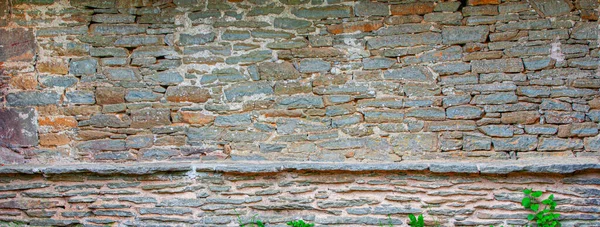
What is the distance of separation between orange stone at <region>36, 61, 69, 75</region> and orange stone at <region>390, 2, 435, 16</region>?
2.70 m

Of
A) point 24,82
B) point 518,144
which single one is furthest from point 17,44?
point 518,144

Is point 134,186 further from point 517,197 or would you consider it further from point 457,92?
point 517,197

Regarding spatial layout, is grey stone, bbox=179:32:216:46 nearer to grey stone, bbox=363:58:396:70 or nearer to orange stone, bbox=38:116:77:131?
orange stone, bbox=38:116:77:131

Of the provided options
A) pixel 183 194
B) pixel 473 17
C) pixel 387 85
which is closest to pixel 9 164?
pixel 183 194

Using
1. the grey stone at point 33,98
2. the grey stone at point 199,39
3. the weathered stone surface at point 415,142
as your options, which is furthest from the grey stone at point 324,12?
the grey stone at point 33,98

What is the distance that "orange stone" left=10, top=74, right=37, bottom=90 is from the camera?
141 inches

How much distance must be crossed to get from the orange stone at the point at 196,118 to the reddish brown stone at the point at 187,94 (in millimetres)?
105

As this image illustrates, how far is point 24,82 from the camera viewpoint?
358 cm

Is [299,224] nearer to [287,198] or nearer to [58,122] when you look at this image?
[287,198]

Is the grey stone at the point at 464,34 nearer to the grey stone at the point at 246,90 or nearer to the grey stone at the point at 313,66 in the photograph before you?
the grey stone at the point at 313,66

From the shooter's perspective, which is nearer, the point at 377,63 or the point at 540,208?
the point at 540,208

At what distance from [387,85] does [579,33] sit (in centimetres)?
147

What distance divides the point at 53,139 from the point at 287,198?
199 centimetres

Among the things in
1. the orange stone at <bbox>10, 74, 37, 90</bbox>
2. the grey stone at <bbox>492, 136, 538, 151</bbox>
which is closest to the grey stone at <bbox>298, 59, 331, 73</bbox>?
the grey stone at <bbox>492, 136, 538, 151</bbox>
